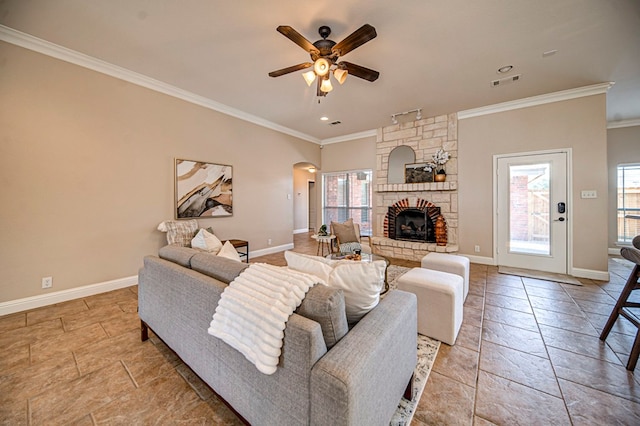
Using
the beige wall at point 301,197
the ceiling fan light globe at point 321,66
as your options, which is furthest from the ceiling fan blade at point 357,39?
the beige wall at point 301,197

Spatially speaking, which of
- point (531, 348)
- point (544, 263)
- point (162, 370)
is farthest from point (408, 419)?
point (544, 263)

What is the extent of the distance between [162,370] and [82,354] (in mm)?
749

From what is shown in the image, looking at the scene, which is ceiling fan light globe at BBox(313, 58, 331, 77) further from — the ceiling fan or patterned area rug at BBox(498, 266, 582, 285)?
patterned area rug at BBox(498, 266, 582, 285)

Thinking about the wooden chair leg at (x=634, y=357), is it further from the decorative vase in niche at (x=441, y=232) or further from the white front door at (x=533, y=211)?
the decorative vase in niche at (x=441, y=232)

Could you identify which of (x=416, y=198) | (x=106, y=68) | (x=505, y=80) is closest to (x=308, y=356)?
(x=106, y=68)

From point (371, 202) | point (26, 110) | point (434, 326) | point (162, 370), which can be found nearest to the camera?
point (162, 370)

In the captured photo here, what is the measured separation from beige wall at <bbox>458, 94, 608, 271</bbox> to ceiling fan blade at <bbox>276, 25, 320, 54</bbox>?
3.62 meters

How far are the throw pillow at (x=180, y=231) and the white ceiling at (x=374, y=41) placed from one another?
2.06 m

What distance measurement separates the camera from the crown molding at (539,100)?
3.40 m

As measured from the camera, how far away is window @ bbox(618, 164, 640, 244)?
472 centimetres

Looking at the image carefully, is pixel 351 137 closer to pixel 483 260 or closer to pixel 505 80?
pixel 505 80

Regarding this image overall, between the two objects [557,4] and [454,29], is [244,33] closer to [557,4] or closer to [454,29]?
[454,29]

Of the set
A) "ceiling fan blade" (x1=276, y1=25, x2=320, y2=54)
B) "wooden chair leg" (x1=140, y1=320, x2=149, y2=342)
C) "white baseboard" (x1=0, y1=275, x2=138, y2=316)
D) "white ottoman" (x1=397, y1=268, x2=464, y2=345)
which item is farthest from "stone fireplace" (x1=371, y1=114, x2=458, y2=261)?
"white baseboard" (x1=0, y1=275, x2=138, y2=316)

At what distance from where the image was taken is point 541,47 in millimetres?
2584
